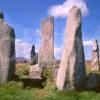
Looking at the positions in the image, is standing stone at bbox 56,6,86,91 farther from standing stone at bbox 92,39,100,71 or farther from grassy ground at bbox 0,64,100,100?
standing stone at bbox 92,39,100,71

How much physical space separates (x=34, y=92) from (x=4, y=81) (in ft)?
10.8

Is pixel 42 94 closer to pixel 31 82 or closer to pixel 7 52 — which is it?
pixel 31 82

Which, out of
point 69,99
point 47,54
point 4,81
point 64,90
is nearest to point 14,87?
point 4,81

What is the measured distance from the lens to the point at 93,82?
21.2 m

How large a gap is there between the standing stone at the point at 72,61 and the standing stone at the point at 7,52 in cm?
Answer: 349

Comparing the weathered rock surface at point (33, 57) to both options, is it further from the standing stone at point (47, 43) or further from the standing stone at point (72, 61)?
the standing stone at point (72, 61)

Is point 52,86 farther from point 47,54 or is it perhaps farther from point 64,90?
point 47,54

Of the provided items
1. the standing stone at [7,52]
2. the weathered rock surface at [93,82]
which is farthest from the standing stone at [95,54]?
the weathered rock surface at [93,82]

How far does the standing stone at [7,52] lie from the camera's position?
22.4 metres

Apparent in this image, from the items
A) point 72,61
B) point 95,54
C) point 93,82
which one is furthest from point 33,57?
point 72,61

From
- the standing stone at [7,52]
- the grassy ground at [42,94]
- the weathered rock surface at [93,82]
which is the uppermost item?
the standing stone at [7,52]

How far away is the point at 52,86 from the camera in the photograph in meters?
20.6

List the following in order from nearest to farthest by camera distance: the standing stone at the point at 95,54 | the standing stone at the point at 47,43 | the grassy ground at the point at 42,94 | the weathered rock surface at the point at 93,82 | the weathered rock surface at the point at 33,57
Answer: the grassy ground at the point at 42,94 < the weathered rock surface at the point at 93,82 < the standing stone at the point at 47,43 < the standing stone at the point at 95,54 < the weathered rock surface at the point at 33,57

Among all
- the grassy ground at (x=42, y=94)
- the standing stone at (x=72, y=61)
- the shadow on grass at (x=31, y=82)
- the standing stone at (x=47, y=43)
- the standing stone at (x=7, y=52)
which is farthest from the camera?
the standing stone at (x=47, y=43)
